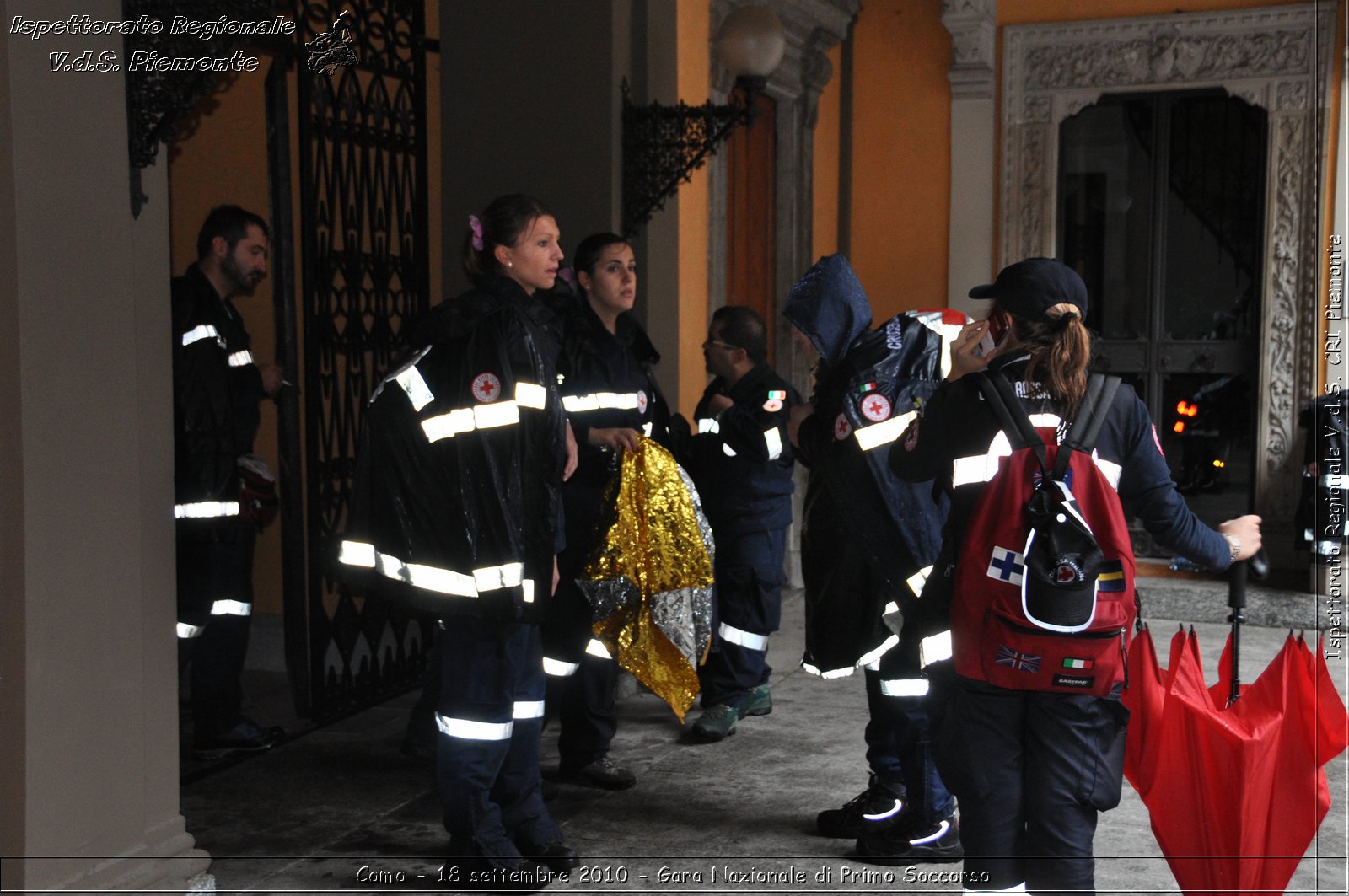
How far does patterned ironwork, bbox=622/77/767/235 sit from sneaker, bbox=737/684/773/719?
2.05 m

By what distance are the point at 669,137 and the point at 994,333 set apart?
120 inches

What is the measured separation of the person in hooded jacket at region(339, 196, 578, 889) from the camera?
3619 mm

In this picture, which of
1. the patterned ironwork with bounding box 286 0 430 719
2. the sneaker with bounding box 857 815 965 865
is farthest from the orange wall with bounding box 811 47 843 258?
the sneaker with bounding box 857 815 965 865

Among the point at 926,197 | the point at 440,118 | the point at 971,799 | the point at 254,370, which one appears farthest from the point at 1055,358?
the point at 926,197

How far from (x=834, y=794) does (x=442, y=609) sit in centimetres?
168

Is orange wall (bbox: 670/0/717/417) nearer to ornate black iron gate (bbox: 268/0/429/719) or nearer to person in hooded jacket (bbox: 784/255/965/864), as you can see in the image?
ornate black iron gate (bbox: 268/0/429/719)

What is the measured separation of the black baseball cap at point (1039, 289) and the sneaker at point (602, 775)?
2.40m

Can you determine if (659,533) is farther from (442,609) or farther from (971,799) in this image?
(971,799)

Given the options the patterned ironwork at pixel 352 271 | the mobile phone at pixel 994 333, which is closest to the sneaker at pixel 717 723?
the patterned ironwork at pixel 352 271

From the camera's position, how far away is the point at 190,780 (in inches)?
187

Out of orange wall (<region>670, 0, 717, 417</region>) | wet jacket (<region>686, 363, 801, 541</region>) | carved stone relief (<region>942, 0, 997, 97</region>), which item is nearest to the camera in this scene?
wet jacket (<region>686, 363, 801, 541</region>)

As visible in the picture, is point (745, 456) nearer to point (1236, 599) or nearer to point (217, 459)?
point (217, 459)

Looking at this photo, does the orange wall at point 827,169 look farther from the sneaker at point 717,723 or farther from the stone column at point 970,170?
the sneaker at point 717,723

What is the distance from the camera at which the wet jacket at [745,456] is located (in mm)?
5312
